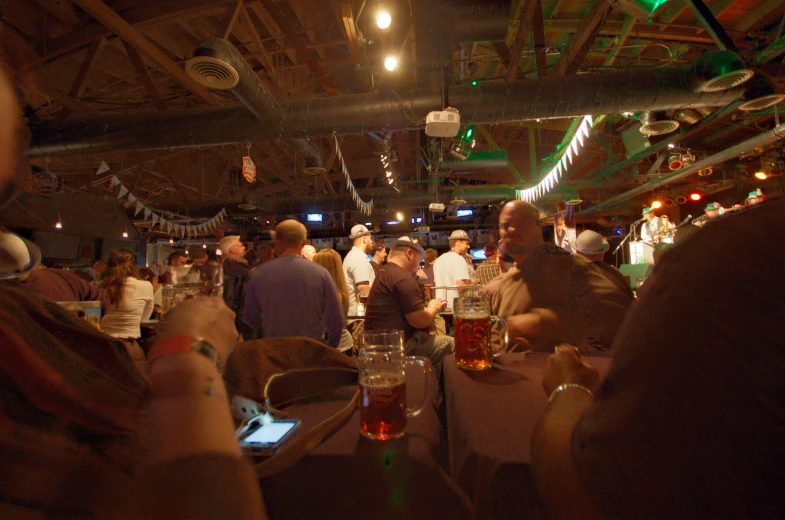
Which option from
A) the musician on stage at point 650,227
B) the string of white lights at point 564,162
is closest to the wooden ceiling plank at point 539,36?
the string of white lights at point 564,162

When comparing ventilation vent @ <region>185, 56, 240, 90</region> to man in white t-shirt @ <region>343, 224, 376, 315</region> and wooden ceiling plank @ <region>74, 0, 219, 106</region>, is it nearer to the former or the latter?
wooden ceiling plank @ <region>74, 0, 219, 106</region>

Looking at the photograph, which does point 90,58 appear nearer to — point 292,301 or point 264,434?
point 292,301

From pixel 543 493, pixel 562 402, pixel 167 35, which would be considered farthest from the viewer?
pixel 167 35

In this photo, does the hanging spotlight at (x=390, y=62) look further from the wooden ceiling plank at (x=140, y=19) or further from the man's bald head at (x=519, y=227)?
the man's bald head at (x=519, y=227)

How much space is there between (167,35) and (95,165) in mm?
5416

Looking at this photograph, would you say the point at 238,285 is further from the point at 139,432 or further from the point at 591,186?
the point at 591,186

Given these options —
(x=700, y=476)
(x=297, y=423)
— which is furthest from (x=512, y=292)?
(x=700, y=476)

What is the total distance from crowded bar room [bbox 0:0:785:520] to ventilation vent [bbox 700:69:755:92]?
24 mm

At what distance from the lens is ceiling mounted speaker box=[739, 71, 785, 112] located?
155 inches

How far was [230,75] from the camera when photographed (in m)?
3.39

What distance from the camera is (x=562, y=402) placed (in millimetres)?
766

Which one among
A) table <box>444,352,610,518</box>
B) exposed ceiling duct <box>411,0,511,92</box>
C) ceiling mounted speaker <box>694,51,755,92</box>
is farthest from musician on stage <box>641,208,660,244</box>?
table <box>444,352,610,518</box>

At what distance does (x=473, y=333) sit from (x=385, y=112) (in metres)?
3.76

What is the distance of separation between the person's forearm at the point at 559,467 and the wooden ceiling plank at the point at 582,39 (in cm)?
401
